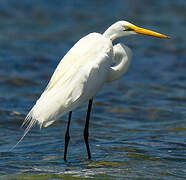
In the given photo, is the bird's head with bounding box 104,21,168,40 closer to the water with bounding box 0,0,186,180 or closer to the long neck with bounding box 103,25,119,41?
the long neck with bounding box 103,25,119,41

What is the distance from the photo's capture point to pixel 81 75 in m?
6.05

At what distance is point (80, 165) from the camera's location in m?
6.20

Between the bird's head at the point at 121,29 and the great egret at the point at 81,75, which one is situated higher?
the bird's head at the point at 121,29

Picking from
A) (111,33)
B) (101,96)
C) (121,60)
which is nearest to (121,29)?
(111,33)

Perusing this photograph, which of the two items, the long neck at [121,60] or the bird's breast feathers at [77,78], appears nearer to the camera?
the bird's breast feathers at [77,78]

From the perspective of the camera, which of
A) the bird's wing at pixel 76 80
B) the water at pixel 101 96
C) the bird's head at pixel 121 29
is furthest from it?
the bird's head at pixel 121 29

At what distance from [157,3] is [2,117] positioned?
11.1m

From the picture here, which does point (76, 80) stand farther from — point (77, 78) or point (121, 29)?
point (121, 29)

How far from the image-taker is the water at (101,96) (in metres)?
6.16

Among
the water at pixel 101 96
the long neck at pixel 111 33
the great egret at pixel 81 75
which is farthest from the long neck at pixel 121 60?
the water at pixel 101 96

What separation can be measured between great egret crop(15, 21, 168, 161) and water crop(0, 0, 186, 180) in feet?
1.68

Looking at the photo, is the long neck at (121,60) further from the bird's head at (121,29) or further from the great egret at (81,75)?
the bird's head at (121,29)

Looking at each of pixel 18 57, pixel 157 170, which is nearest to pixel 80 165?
pixel 157 170

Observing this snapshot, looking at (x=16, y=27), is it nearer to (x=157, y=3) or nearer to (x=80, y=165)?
(x=157, y=3)
